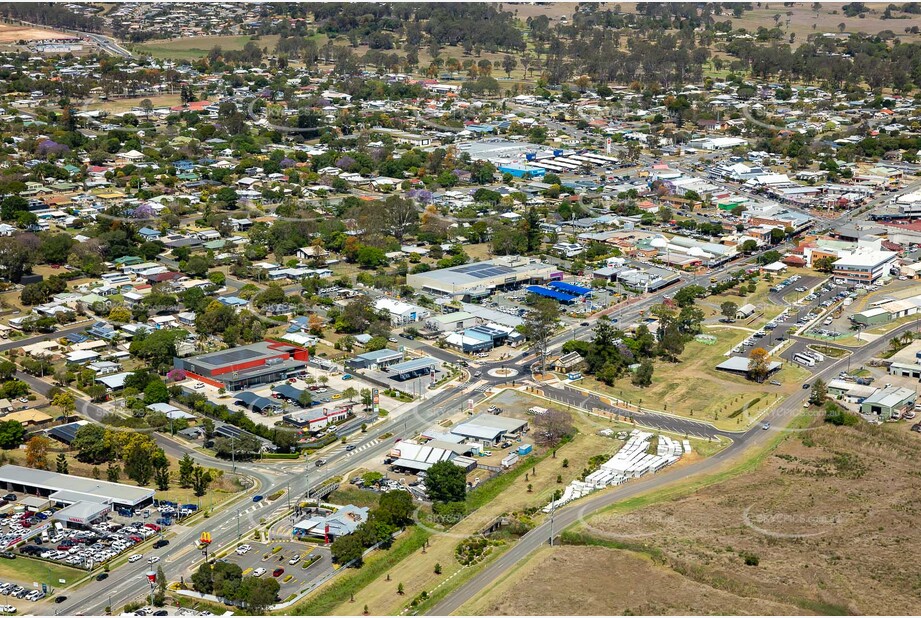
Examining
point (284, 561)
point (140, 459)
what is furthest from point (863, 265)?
point (140, 459)

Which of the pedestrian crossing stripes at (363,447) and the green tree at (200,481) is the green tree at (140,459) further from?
the pedestrian crossing stripes at (363,447)

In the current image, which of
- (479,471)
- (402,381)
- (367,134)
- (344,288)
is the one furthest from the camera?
(367,134)

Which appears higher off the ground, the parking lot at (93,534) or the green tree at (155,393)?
the green tree at (155,393)

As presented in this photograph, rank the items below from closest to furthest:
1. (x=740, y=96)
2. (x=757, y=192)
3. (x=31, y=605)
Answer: (x=31, y=605) → (x=757, y=192) → (x=740, y=96)

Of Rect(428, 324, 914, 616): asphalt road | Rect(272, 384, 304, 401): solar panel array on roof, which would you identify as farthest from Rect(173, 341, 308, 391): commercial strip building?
Rect(428, 324, 914, 616): asphalt road

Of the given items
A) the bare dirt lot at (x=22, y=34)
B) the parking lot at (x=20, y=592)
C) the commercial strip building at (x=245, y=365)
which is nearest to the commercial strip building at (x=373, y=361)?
the commercial strip building at (x=245, y=365)

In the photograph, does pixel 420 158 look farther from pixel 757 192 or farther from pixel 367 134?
pixel 757 192

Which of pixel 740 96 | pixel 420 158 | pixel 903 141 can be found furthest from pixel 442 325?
pixel 740 96
